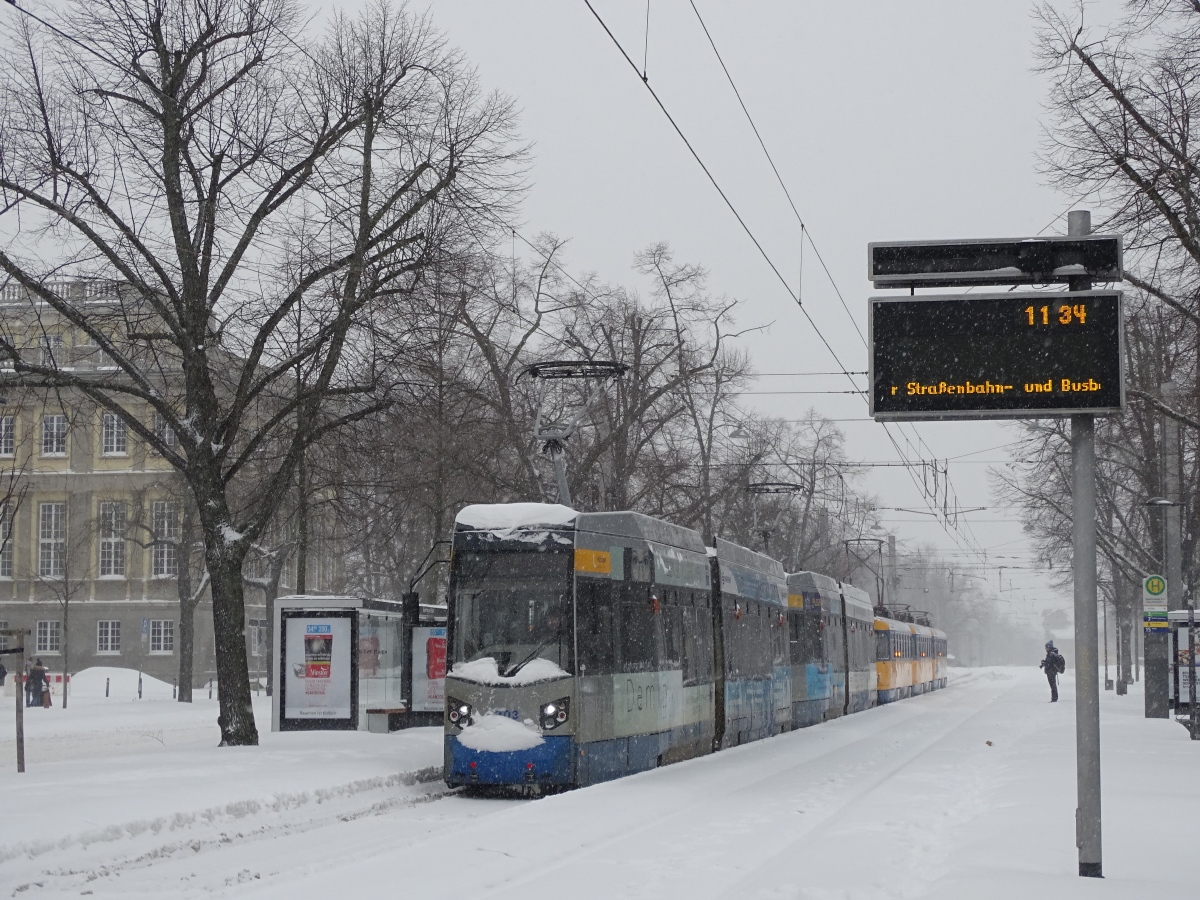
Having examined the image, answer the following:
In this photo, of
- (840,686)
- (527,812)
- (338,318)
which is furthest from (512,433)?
(527,812)

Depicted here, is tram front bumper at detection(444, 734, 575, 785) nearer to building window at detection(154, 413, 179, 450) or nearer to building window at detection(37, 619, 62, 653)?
building window at detection(154, 413, 179, 450)

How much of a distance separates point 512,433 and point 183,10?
15.8 metres

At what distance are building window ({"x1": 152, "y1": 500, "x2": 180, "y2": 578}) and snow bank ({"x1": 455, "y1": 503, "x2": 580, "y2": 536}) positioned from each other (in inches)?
1104

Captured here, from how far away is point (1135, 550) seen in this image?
41.2 metres

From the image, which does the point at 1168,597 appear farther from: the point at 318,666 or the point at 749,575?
the point at 318,666

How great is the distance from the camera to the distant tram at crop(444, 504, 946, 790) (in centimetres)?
1653

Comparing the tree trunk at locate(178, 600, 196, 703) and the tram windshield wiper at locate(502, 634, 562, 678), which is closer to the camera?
Result: the tram windshield wiper at locate(502, 634, 562, 678)

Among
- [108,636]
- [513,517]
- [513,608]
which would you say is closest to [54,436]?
[513,517]

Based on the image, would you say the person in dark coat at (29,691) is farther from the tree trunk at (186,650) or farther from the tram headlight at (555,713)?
the tram headlight at (555,713)

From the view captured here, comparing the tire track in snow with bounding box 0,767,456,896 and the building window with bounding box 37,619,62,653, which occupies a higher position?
the tire track in snow with bounding box 0,767,456,896

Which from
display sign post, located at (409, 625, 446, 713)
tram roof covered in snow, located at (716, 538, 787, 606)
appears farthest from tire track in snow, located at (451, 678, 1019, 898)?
display sign post, located at (409, 625, 446, 713)

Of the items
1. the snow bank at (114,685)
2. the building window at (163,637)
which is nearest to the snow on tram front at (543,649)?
the snow bank at (114,685)

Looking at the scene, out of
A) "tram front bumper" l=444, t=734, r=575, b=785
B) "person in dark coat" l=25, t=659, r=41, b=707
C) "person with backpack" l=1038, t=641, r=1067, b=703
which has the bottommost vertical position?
"person in dark coat" l=25, t=659, r=41, b=707

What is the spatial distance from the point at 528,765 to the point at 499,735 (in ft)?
1.49
